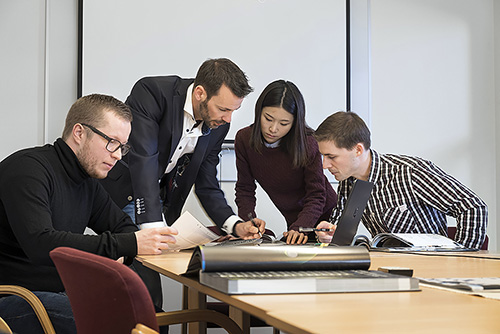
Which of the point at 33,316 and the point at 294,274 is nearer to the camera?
the point at 294,274

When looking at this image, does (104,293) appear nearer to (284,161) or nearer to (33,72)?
(284,161)

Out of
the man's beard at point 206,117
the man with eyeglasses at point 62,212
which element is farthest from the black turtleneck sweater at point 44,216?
the man's beard at point 206,117

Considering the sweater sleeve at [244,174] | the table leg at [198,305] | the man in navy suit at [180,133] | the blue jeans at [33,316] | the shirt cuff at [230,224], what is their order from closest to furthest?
the blue jeans at [33,316] < the table leg at [198,305] < the man in navy suit at [180,133] < the shirt cuff at [230,224] < the sweater sleeve at [244,174]

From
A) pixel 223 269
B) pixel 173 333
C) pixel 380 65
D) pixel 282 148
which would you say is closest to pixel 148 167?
pixel 282 148

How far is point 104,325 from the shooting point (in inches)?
39.5

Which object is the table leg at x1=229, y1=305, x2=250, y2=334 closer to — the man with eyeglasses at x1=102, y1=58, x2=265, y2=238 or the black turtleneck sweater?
the black turtleneck sweater

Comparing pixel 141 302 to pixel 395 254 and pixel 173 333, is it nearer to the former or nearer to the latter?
pixel 395 254

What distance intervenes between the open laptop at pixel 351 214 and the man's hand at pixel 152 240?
1.86 ft

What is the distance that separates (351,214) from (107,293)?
1.25m

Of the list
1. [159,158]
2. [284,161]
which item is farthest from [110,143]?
[284,161]

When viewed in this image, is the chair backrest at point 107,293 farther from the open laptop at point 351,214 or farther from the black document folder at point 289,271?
the open laptop at point 351,214

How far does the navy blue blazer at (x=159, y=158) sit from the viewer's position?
7.40 feet

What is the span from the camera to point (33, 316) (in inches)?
63.2

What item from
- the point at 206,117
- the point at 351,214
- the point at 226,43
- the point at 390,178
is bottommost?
the point at 351,214
